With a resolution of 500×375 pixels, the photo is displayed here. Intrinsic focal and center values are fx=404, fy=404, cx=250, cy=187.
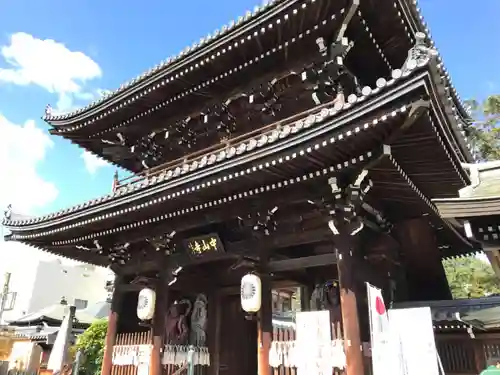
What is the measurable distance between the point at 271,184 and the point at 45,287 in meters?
32.4

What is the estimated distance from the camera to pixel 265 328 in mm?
8016

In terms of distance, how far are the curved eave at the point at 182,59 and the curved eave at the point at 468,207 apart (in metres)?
5.29

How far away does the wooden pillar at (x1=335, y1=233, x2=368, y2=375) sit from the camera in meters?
6.70

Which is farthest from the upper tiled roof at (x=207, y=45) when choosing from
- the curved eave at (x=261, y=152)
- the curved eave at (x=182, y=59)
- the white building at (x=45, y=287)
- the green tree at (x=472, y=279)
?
the white building at (x=45, y=287)

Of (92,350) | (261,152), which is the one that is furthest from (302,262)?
(92,350)

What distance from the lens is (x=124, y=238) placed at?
10773mm

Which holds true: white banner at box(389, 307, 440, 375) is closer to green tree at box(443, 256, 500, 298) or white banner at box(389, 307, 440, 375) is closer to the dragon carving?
the dragon carving

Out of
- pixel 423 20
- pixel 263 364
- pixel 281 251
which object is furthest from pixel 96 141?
pixel 423 20

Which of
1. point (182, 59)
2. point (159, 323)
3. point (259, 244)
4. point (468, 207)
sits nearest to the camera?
point (468, 207)

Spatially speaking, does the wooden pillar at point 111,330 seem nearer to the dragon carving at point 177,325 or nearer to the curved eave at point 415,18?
the dragon carving at point 177,325

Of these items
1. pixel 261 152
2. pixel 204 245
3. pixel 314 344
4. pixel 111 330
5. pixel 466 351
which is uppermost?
pixel 261 152

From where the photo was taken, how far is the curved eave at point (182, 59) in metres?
8.91

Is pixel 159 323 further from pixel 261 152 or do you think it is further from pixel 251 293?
pixel 261 152

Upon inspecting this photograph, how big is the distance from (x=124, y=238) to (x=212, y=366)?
13.6 feet
